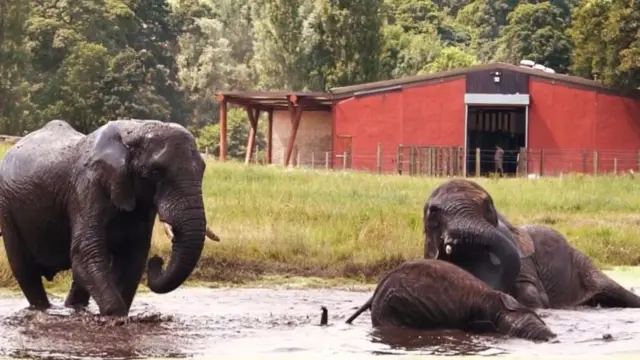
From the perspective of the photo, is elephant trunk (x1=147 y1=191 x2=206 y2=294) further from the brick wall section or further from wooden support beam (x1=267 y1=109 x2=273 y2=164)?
wooden support beam (x1=267 y1=109 x2=273 y2=164)

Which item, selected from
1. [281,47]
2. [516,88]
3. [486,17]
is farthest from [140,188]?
[486,17]

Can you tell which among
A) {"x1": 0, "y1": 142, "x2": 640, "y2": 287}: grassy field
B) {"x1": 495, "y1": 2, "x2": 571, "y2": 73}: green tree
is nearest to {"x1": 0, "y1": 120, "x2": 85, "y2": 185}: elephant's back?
{"x1": 0, "y1": 142, "x2": 640, "y2": 287}: grassy field

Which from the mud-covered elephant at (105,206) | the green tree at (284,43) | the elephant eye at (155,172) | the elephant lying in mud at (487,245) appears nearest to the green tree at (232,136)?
the green tree at (284,43)

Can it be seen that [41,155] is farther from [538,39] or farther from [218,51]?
[218,51]

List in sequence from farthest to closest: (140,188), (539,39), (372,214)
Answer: (539,39) < (372,214) < (140,188)

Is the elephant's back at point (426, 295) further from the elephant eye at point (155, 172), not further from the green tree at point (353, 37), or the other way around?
the green tree at point (353, 37)

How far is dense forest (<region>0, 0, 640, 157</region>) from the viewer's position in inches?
2452

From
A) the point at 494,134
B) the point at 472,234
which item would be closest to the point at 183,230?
the point at 472,234

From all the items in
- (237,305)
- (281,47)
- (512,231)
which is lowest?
(237,305)

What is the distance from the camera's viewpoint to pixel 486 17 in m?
109

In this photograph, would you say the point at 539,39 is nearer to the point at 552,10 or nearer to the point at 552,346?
the point at 552,10

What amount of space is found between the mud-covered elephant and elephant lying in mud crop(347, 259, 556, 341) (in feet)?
5.15

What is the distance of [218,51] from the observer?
3329 inches

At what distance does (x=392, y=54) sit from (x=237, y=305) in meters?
68.5
